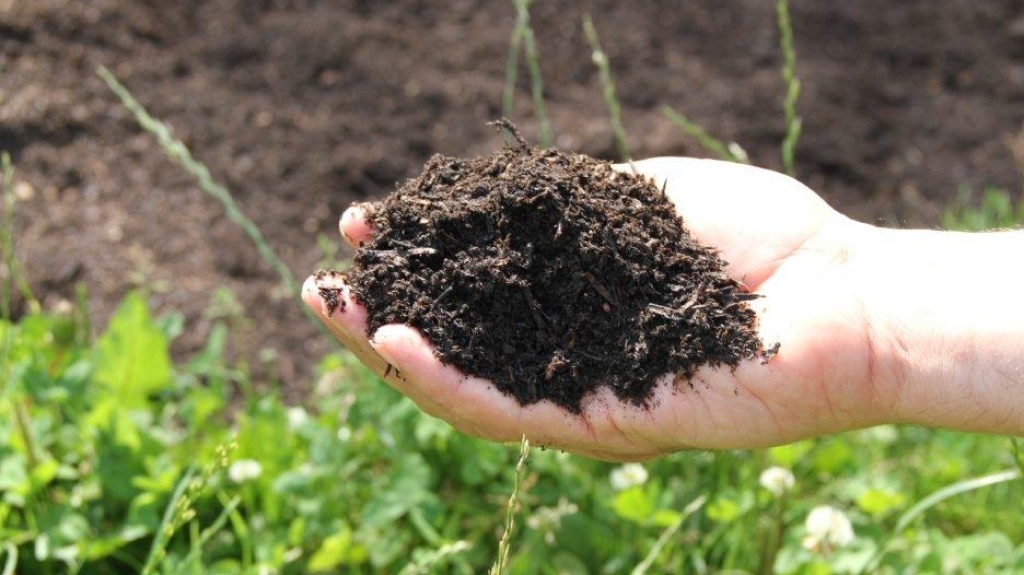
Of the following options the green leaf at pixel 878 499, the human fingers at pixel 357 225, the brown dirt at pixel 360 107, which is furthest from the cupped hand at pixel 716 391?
the brown dirt at pixel 360 107

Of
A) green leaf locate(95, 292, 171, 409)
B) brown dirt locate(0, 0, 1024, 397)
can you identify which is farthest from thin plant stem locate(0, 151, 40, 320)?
brown dirt locate(0, 0, 1024, 397)

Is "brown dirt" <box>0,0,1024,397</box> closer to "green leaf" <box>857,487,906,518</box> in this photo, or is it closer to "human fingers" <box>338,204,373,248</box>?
"human fingers" <box>338,204,373,248</box>

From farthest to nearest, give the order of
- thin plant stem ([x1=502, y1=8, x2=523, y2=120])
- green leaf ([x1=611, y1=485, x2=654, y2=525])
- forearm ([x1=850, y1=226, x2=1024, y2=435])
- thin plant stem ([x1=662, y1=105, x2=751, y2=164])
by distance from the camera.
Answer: thin plant stem ([x1=502, y1=8, x2=523, y2=120]) < thin plant stem ([x1=662, y1=105, x2=751, y2=164]) < green leaf ([x1=611, y1=485, x2=654, y2=525]) < forearm ([x1=850, y1=226, x2=1024, y2=435])

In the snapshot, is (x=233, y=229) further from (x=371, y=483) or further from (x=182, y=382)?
(x=371, y=483)

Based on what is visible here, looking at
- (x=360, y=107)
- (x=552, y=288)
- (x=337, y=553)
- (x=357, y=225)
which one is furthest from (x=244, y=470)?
(x=360, y=107)

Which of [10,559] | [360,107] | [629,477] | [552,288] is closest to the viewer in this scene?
[552,288]

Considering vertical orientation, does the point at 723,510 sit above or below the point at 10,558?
above

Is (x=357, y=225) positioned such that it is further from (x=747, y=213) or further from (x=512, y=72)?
(x=512, y=72)
